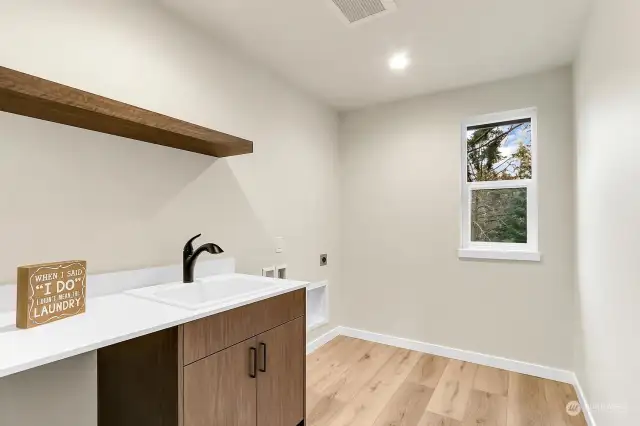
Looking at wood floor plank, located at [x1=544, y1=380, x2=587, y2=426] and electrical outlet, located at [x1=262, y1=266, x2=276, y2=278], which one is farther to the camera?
electrical outlet, located at [x1=262, y1=266, x2=276, y2=278]

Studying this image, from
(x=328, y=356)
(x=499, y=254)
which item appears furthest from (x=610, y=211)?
(x=328, y=356)

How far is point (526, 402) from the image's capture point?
2.18 m

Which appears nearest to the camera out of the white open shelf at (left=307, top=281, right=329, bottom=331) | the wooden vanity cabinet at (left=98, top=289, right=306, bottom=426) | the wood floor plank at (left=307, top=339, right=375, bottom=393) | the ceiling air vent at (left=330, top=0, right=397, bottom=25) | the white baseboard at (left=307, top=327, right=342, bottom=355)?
the wooden vanity cabinet at (left=98, top=289, right=306, bottom=426)

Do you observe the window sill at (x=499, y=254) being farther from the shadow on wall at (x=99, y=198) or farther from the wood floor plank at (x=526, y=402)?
the shadow on wall at (x=99, y=198)

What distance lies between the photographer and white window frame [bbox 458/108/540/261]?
103 inches

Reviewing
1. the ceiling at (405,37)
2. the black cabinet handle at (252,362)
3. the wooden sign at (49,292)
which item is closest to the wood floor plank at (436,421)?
the black cabinet handle at (252,362)

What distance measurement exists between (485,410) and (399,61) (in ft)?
7.98

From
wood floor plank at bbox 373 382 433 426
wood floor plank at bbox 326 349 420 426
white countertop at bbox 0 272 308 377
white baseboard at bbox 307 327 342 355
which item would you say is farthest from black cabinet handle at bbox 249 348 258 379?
white baseboard at bbox 307 327 342 355

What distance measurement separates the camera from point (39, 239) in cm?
135

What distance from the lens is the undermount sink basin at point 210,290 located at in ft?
4.91

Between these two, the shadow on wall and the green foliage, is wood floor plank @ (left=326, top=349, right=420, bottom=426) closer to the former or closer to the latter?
the green foliage

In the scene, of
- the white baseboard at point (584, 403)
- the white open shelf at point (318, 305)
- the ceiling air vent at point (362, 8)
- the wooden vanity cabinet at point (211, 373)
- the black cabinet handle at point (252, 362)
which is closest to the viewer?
the wooden vanity cabinet at point (211, 373)

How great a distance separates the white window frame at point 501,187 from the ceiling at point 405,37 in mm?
336

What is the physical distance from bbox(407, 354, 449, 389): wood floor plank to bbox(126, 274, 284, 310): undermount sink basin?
1.45 meters
